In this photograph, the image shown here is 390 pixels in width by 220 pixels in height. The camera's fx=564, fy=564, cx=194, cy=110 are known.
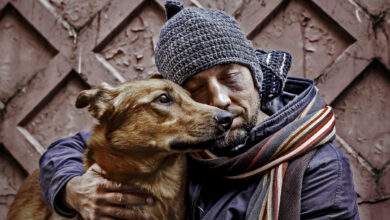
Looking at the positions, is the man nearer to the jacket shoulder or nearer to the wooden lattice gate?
the jacket shoulder

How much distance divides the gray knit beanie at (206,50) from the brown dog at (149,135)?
0.11 meters

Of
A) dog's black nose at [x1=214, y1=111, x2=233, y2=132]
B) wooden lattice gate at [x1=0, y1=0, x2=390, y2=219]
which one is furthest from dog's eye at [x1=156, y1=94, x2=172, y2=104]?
wooden lattice gate at [x1=0, y1=0, x2=390, y2=219]

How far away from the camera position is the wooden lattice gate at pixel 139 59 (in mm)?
2912

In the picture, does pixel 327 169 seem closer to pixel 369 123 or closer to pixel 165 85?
pixel 165 85

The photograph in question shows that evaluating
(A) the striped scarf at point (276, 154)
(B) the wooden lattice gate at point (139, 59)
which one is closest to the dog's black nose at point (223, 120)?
(A) the striped scarf at point (276, 154)

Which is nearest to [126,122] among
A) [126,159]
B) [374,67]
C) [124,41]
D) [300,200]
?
[126,159]

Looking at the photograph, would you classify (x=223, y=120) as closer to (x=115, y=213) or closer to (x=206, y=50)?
(x=206, y=50)

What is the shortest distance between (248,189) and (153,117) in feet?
1.45

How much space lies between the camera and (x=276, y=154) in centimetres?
197

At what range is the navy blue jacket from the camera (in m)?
1.90

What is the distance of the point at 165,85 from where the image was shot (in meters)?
2.14

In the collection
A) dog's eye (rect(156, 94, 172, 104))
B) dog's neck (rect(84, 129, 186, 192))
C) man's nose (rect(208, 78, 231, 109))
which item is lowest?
dog's neck (rect(84, 129, 186, 192))

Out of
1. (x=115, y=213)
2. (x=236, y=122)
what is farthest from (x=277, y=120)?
(x=115, y=213)

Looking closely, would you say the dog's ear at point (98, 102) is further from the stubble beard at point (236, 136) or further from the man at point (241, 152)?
the stubble beard at point (236, 136)
